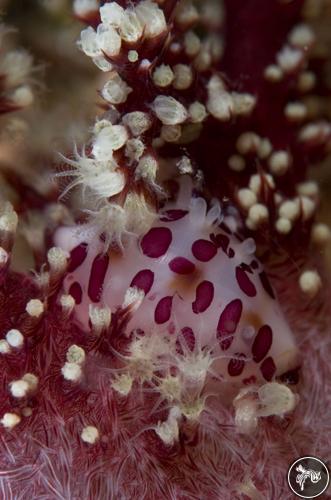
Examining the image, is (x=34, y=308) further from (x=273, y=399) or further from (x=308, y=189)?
(x=308, y=189)

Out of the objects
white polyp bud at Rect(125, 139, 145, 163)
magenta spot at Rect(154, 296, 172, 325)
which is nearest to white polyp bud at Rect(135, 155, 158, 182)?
white polyp bud at Rect(125, 139, 145, 163)

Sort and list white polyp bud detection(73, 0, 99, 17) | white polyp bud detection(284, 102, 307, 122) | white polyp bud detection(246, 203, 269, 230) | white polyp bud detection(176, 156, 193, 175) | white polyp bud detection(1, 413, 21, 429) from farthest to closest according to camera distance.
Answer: white polyp bud detection(284, 102, 307, 122)
white polyp bud detection(246, 203, 269, 230)
white polyp bud detection(176, 156, 193, 175)
white polyp bud detection(73, 0, 99, 17)
white polyp bud detection(1, 413, 21, 429)

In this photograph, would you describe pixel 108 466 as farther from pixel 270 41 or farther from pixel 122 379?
pixel 270 41

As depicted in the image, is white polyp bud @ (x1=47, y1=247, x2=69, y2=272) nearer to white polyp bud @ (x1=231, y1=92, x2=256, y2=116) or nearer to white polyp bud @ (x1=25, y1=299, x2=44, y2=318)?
white polyp bud @ (x1=25, y1=299, x2=44, y2=318)

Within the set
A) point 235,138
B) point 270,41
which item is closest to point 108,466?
point 235,138

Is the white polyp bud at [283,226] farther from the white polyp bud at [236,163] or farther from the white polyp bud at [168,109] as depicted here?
the white polyp bud at [168,109]

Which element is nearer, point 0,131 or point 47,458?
point 47,458

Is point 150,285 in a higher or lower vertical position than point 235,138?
lower
